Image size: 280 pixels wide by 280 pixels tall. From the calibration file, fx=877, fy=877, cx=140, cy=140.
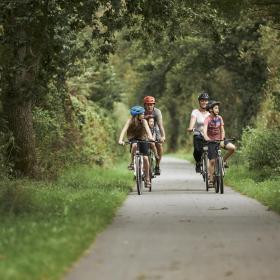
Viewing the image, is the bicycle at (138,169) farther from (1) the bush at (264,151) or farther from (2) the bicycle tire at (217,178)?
(1) the bush at (264,151)

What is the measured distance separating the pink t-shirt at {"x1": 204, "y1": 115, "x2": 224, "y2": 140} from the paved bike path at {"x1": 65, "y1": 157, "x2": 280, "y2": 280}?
141 inches

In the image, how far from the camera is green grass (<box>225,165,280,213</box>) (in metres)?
15.8

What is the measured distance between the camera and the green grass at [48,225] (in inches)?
319

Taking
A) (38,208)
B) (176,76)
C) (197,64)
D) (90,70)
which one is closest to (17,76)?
(38,208)

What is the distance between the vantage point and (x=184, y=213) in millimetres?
13961

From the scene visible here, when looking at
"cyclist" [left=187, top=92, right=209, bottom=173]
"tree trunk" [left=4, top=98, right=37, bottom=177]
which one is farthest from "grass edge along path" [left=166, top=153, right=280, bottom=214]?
"tree trunk" [left=4, top=98, right=37, bottom=177]

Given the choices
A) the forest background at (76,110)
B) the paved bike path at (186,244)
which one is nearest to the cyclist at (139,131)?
the forest background at (76,110)

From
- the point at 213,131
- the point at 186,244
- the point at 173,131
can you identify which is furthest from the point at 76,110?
the point at 173,131

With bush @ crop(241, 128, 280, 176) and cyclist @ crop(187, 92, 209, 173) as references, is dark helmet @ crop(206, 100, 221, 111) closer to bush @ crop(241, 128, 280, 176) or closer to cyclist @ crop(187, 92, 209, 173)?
cyclist @ crop(187, 92, 209, 173)

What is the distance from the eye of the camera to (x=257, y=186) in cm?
1934

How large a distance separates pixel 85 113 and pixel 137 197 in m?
12.3

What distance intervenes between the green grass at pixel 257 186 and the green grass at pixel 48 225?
262 cm

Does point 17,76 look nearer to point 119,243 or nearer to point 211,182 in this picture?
point 211,182

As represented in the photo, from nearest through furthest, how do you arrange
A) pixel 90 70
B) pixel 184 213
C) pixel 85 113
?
→ 1. pixel 184 213
2. pixel 85 113
3. pixel 90 70
